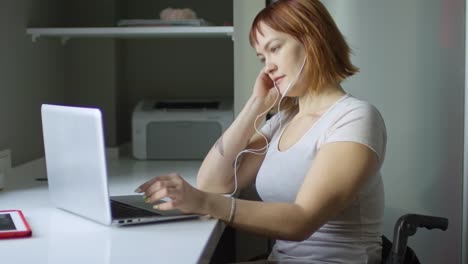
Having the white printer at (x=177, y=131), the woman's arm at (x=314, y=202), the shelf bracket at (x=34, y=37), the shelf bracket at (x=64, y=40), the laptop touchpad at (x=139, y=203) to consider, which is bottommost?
the white printer at (x=177, y=131)

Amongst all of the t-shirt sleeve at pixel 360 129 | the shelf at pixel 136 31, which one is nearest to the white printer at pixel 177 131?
the shelf at pixel 136 31

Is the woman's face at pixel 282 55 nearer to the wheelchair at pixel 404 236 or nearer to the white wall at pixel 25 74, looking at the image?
the wheelchair at pixel 404 236

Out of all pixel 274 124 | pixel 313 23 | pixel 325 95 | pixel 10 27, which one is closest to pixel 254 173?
pixel 274 124

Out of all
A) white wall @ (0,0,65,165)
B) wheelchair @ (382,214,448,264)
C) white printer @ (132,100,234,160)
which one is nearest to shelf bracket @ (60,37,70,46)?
white wall @ (0,0,65,165)

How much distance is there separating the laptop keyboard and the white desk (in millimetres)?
33

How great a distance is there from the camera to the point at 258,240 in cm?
241

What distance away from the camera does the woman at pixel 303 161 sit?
1.48 meters

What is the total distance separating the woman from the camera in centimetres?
148

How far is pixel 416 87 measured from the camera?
7.47 feet

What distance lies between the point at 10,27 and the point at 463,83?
57.6 inches

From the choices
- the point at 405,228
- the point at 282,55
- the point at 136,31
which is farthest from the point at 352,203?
the point at 136,31

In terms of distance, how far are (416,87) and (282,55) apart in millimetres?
739

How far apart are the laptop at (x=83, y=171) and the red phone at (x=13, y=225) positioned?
12 centimetres

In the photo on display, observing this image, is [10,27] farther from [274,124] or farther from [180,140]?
[274,124]
